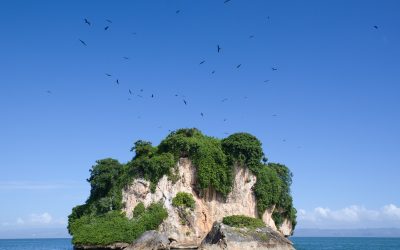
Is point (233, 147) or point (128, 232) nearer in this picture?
point (128, 232)

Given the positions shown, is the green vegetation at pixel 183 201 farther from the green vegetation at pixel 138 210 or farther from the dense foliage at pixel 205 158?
the green vegetation at pixel 138 210

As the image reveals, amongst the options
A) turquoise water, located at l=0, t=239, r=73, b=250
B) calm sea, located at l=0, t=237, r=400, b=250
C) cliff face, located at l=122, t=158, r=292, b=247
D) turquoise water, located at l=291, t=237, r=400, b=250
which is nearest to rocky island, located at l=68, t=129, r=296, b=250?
cliff face, located at l=122, t=158, r=292, b=247

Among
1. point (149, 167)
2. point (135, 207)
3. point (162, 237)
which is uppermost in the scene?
point (149, 167)

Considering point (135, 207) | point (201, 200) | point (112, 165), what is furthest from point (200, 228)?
point (112, 165)

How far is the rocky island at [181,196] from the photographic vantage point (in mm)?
47125

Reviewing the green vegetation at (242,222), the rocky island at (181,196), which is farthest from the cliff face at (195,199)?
the green vegetation at (242,222)

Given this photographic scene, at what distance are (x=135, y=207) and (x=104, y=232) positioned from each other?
4.47m

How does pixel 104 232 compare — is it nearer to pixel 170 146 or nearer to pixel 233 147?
pixel 170 146

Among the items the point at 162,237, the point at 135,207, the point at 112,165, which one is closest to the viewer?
the point at 162,237

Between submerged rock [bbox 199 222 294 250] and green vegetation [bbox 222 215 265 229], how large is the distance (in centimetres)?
98

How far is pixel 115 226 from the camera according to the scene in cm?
4769

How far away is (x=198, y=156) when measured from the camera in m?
52.9

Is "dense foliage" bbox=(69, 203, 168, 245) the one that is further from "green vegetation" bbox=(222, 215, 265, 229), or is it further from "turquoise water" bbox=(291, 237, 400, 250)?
"turquoise water" bbox=(291, 237, 400, 250)

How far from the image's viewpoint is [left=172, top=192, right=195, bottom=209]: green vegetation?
166ft
